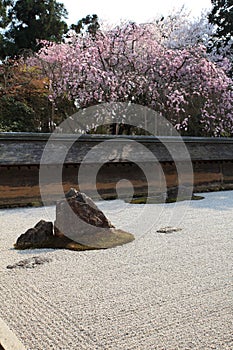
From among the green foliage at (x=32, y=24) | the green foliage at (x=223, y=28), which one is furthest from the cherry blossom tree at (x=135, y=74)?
the green foliage at (x=32, y=24)

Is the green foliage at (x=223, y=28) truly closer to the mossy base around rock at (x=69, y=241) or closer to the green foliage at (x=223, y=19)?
the green foliage at (x=223, y=19)

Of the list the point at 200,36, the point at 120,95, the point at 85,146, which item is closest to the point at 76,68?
the point at 120,95

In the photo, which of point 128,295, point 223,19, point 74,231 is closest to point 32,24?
point 223,19

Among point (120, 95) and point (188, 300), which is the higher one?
point (120, 95)

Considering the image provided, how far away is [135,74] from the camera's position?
10656 millimetres

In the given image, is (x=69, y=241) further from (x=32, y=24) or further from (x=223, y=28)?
(x=32, y=24)

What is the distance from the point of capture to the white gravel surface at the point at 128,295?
186 cm

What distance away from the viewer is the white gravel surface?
1.86 meters

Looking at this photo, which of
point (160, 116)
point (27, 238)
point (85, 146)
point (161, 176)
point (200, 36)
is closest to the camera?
point (27, 238)

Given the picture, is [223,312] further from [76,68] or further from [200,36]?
[200,36]

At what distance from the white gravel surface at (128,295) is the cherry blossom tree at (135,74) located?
702 cm

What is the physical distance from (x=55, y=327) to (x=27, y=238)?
1.93 m

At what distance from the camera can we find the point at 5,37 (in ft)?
58.6

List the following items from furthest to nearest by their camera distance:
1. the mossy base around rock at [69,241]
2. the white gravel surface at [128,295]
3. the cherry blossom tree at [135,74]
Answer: the cherry blossom tree at [135,74] → the mossy base around rock at [69,241] → the white gravel surface at [128,295]
